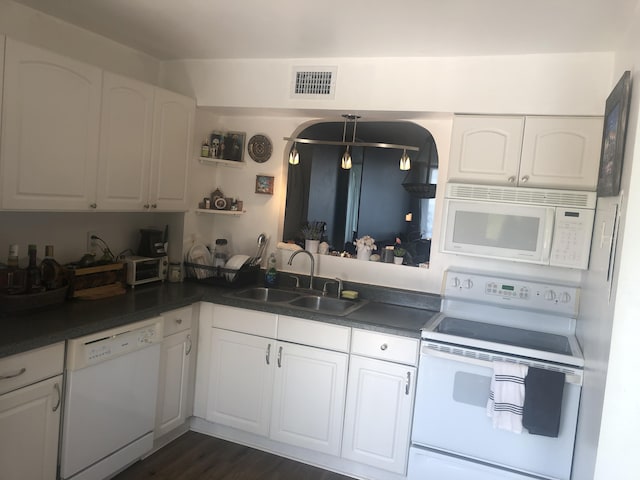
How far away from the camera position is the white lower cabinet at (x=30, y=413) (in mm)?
2029

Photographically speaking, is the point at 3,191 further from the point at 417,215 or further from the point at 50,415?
the point at 417,215

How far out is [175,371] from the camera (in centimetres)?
306

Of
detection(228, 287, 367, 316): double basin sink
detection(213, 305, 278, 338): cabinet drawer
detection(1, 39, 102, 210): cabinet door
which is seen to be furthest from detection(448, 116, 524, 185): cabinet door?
detection(1, 39, 102, 210): cabinet door

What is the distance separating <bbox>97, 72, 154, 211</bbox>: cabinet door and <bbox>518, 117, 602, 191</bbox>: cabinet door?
83.7 inches

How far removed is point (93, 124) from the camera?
271 cm

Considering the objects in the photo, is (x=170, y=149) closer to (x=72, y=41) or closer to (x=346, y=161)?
(x=72, y=41)

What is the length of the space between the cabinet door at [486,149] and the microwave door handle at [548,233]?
0.25m

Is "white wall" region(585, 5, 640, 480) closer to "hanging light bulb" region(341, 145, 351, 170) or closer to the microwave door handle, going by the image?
the microwave door handle

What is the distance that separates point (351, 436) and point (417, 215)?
4.77 ft

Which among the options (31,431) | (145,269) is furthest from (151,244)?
(31,431)

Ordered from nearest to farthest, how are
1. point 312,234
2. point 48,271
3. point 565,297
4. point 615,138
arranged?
point 615,138, point 48,271, point 565,297, point 312,234

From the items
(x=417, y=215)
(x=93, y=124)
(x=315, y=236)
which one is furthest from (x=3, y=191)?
(x=417, y=215)

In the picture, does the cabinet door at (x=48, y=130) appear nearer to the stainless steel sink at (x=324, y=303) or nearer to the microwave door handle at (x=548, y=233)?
the stainless steel sink at (x=324, y=303)

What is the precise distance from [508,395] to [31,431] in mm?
2086
